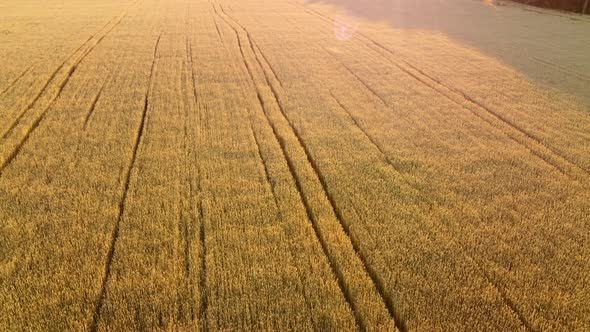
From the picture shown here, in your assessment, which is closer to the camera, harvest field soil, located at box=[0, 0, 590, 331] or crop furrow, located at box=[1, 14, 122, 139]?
harvest field soil, located at box=[0, 0, 590, 331]

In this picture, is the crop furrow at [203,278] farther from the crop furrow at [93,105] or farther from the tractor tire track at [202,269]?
the crop furrow at [93,105]

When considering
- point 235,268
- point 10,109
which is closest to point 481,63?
point 235,268

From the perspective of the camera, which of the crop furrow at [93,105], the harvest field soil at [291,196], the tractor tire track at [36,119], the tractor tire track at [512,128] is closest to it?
the harvest field soil at [291,196]

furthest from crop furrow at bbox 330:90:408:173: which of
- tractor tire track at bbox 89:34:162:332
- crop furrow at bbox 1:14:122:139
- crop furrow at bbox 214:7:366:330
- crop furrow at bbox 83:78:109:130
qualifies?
crop furrow at bbox 1:14:122:139

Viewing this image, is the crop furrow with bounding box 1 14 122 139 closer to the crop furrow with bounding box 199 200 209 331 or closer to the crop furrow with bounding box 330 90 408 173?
the crop furrow with bounding box 199 200 209 331

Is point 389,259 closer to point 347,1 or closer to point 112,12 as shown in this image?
point 112,12

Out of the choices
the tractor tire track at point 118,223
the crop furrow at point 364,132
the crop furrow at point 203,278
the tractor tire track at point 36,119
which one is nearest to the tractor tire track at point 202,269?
the crop furrow at point 203,278
